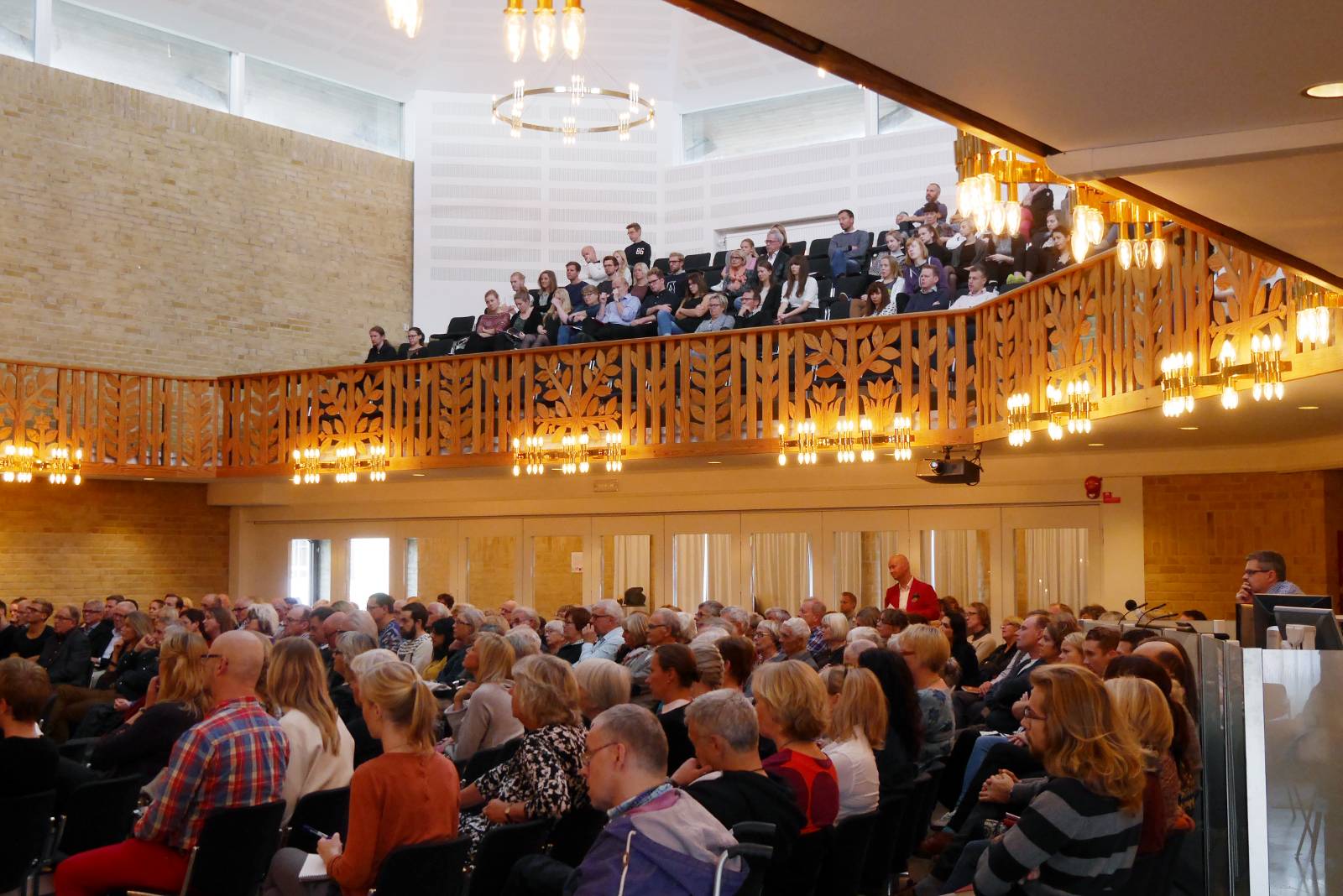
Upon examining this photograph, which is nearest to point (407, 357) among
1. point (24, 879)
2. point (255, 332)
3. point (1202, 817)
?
point (255, 332)

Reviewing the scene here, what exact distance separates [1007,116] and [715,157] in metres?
16.5

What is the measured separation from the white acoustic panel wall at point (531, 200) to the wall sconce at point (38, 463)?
621cm

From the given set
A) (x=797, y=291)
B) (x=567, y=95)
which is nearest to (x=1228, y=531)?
(x=797, y=291)

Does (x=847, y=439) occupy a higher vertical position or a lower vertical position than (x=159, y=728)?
higher

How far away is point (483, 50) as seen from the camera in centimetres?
1916

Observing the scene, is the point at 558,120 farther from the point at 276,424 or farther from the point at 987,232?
the point at 987,232

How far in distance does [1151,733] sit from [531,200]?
55.2 ft

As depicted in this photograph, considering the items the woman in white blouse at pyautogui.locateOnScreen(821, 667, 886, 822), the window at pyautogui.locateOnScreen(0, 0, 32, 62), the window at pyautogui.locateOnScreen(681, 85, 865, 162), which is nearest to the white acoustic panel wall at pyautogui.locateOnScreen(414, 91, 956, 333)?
the window at pyautogui.locateOnScreen(681, 85, 865, 162)

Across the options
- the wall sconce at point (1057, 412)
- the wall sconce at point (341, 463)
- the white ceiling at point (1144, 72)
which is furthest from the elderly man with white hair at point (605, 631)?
the white ceiling at point (1144, 72)

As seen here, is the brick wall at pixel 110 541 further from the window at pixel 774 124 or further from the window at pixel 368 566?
the window at pixel 774 124

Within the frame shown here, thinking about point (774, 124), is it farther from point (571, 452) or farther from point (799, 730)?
point (799, 730)

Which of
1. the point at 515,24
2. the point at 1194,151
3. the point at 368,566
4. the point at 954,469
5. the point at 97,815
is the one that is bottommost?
the point at 97,815

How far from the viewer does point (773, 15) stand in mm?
2750

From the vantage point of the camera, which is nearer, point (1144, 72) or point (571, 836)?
point (1144, 72)
